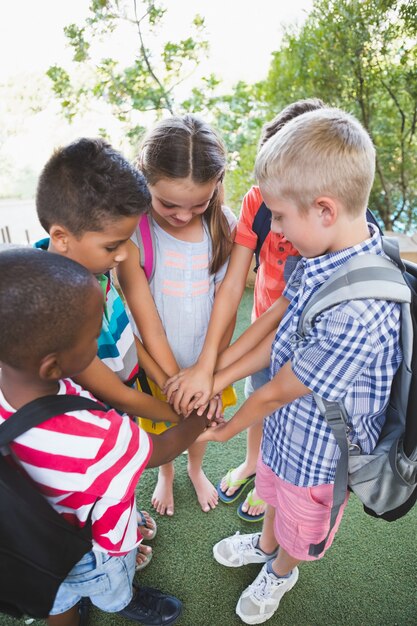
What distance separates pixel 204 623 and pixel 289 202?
142 cm

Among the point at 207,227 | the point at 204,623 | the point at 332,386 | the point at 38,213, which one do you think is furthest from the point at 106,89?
the point at 204,623

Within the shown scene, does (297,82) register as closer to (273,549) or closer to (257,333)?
(257,333)

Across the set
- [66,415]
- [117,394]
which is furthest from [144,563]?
[66,415]

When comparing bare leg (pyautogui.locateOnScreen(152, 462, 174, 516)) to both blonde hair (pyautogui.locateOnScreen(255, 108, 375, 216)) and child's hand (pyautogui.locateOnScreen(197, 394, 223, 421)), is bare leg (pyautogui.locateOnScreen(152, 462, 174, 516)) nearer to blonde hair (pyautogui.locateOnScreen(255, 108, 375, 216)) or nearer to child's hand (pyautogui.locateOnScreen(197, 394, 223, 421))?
child's hand (pyautogui.locateOnScreen(197, 394, 223, 421))

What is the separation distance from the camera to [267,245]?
146 centimetres

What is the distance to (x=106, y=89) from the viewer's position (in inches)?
135

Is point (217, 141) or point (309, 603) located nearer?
point (217, 141)

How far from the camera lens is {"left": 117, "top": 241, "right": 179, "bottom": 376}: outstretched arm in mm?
1360

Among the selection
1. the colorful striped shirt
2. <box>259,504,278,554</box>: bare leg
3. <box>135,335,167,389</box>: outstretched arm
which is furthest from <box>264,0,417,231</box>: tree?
<box>259,504,278,554</box>: bare leg

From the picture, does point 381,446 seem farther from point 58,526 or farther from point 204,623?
point 204,623

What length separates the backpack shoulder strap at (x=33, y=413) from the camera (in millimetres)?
795

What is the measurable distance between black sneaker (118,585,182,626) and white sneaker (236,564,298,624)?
8.8 inches

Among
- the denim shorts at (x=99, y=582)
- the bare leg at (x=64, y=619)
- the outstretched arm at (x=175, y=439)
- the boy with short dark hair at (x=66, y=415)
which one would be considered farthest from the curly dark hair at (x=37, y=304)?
the bare leg at (x=64, y=619)

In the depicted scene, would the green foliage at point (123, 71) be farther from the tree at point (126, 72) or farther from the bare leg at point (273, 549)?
the bare leg at point (273, 549)
